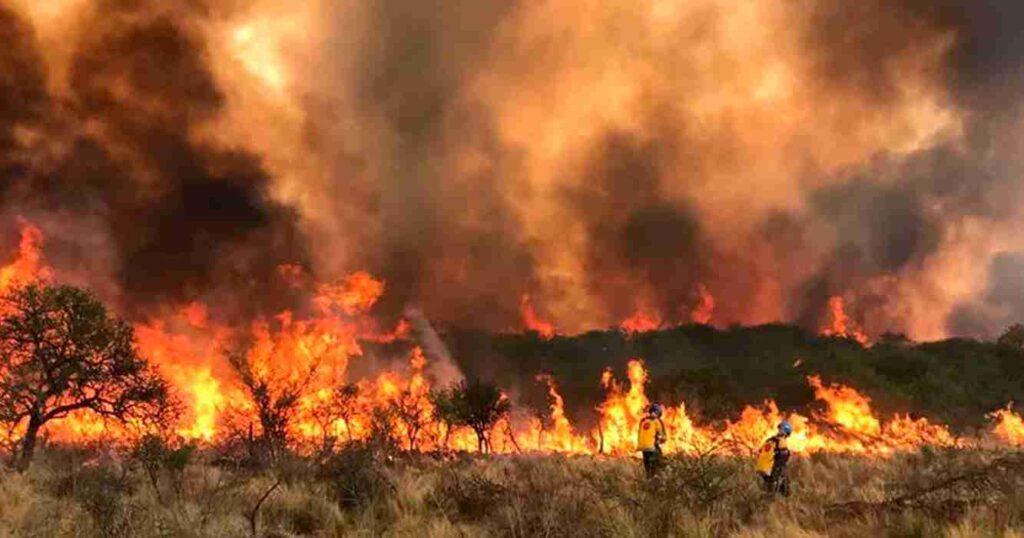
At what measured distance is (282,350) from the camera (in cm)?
4212

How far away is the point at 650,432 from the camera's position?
19672mm

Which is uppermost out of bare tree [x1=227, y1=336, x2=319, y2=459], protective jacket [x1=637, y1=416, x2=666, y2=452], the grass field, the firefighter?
bare tree [x1=227, y1=336, x2=319, y2=459]

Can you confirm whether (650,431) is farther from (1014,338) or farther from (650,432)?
(1014,338)

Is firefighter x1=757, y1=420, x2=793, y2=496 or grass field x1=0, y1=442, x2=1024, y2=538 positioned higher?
firefighter x1=757, y1=420, x2=793, y2=496

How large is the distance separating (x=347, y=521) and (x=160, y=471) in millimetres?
7439

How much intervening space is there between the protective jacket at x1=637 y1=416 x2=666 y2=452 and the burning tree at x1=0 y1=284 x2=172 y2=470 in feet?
56.0

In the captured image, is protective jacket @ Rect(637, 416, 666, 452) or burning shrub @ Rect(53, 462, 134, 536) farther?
protective jacket @ Rect(637, 416, 666, 452)

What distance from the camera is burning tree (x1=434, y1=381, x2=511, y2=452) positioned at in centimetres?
5075

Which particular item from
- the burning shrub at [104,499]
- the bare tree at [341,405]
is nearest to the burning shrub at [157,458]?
the burning shrub at [104,499]

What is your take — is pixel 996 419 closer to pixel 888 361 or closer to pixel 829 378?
pixel 829 378

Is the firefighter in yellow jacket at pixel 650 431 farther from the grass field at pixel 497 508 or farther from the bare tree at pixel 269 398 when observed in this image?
the bare tree at pixel 269 398

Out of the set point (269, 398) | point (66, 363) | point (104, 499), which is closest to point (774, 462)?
point (104, 499)

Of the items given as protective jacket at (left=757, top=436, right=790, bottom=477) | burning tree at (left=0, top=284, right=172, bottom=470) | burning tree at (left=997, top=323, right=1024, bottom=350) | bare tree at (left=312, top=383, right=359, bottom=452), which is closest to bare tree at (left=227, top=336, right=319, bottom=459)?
burning tree at (left=0, top=284, right=172, bottom=470)

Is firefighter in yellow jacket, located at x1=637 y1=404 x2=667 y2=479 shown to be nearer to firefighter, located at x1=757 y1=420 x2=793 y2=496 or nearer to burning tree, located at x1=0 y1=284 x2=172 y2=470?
firefighter, located at x1=757 y1=420 x2=793 y2=496
